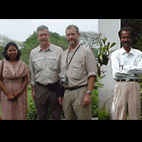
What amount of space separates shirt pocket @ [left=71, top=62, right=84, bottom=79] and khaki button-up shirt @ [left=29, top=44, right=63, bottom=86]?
1.12 feet

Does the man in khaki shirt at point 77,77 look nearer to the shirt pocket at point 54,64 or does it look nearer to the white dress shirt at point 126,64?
the shirt pocket at point 54,64

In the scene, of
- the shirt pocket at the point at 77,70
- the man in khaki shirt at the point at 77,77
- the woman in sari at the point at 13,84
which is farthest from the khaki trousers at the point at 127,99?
the woman in sari at the point at 13,84

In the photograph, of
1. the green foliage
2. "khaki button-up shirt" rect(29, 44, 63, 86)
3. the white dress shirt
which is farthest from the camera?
the green foliage

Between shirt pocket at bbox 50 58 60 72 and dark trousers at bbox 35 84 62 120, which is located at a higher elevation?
shirt pocket at bbox 50 58 60 72

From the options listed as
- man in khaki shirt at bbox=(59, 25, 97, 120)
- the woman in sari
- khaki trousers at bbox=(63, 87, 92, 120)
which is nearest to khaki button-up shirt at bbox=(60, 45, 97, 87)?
man in khaki shirt at bbox=(59, 25, 97, 120)

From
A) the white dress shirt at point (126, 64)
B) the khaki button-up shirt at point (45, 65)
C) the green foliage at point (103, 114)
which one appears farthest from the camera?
the green foliage at point (103, 114)

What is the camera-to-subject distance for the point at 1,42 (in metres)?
5.05

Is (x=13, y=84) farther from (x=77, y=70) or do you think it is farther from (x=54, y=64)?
(x=77, y=70)

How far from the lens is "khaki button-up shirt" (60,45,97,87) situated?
4.56 metres

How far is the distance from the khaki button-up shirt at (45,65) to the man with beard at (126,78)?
0.99 meters

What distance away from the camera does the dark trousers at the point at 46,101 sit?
4.77m

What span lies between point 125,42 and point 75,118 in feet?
5.12

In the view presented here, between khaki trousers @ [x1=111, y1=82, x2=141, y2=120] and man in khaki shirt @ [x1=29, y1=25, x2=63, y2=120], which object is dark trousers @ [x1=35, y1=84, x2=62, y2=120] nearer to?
man in khaki shirt @ [x1=29, y1=25, x2=63, y2=120]
